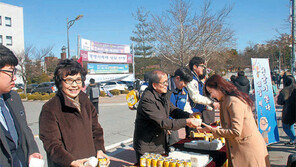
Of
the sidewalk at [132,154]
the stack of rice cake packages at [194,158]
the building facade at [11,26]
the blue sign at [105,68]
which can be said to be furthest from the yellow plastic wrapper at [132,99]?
the building facade at [11,26]

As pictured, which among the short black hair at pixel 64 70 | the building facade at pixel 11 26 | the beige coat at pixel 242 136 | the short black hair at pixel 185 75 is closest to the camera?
the short black hair at pixel 64 70

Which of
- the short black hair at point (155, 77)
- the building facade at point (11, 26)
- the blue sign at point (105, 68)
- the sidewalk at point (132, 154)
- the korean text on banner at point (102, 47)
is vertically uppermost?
the building facade at point (11, 26)

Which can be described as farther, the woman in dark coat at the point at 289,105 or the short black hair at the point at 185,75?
the woman in dark coat at the point at 289,105

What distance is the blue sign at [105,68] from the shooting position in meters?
20.9

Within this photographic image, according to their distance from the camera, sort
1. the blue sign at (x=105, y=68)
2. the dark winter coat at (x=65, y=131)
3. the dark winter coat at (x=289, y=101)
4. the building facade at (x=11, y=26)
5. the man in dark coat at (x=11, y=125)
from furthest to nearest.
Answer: the building facade at (x=11, y=26), the blue sign at (x=105, y=68), the dark winter coat at (x=289, y=101), the dark winter coat at (x=65, y=131), the man in dark coat at (x=11, y=125)

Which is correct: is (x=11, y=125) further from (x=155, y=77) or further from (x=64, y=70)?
(x=155, y=77)

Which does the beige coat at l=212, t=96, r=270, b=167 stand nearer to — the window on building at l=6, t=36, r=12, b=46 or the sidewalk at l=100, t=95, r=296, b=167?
the sidewalk at l=100, t=95, r=296, b=167

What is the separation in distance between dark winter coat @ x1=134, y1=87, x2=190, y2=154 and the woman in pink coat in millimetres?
567

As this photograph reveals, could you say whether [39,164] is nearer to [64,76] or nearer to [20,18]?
[64,76]

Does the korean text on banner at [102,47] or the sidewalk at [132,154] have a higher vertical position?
the korean text on banner at [102,47]

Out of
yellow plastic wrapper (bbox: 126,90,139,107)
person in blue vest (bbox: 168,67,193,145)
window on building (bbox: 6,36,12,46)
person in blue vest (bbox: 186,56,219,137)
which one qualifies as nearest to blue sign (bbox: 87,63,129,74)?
yellow plastic wrapper (bbox: 126,90,139,107)

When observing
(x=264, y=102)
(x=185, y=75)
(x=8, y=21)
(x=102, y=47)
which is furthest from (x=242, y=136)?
(x=8, y=21)

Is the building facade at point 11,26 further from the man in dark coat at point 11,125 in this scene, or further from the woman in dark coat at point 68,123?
the woman in dark coat at point 68,123

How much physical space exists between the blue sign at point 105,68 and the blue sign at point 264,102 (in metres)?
17.5
